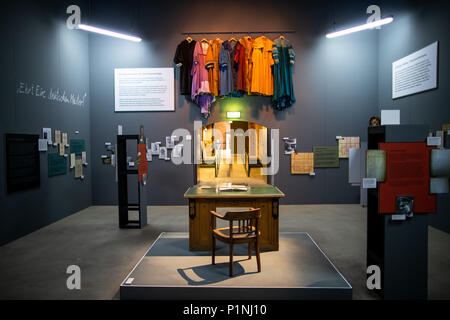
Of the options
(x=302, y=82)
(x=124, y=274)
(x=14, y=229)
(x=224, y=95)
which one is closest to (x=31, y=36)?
(x=14, y=229)

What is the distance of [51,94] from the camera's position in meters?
5.45

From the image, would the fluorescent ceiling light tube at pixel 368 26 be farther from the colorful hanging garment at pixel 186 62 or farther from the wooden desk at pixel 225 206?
the wooden desk at pixel 225 206

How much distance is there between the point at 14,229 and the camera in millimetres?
4516

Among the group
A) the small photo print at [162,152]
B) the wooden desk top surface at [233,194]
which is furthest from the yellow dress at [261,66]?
the wooden desk top surface at [233,194]

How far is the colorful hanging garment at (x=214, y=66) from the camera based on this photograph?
6516 mm

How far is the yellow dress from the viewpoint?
6473 millimetres

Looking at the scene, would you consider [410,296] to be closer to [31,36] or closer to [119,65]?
[31,36]

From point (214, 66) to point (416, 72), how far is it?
3682mm

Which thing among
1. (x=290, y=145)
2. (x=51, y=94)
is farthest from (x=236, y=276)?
(x=51, y=94)

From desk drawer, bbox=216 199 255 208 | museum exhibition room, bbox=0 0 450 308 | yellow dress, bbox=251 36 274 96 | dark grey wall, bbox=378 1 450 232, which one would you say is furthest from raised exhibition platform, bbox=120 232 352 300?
yellow dress, bbox=251 36 274 96

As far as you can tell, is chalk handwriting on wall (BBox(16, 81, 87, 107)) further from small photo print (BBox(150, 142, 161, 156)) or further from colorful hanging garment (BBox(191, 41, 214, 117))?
colorful hanging garment (BBox(191, 41, 214, 117))

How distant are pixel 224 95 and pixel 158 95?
1.42m

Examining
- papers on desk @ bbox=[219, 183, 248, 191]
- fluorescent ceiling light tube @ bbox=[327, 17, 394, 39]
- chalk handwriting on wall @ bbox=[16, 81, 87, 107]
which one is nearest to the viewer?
papers on desk @ bbox=[219, 183, 248, 191]

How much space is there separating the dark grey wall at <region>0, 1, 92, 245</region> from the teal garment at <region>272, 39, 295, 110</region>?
13.0ft
